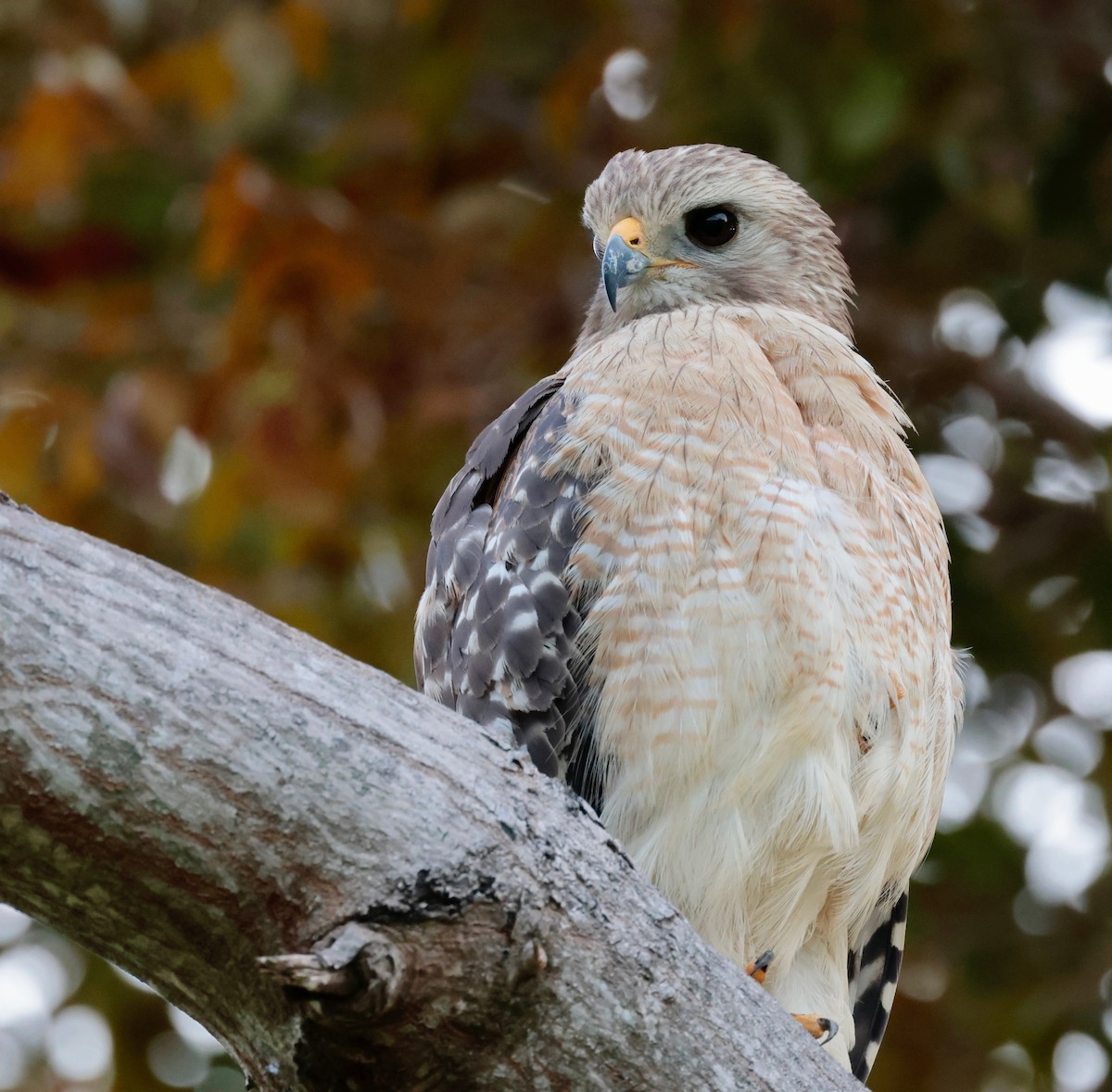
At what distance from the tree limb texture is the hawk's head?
2089mm

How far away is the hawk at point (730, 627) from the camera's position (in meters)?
3.06

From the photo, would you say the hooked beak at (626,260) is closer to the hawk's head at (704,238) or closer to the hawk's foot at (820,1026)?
the hawk's head at (704,238)

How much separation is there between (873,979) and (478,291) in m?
2.95

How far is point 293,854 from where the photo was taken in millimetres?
1964

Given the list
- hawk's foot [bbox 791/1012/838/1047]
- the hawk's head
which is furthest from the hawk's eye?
hawk's foot [bbox 791/1012/838/1047]

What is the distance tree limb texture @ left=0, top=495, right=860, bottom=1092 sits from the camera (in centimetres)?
190

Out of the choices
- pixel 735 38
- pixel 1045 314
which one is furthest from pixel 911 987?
pixel 735 38

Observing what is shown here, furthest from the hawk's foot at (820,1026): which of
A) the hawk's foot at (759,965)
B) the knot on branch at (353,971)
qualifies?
the knot on branch at (353,971)

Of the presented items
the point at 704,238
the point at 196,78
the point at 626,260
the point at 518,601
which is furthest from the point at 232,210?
the point at 518,601

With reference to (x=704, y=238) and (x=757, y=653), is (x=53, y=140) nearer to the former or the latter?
(x=704, y=238)

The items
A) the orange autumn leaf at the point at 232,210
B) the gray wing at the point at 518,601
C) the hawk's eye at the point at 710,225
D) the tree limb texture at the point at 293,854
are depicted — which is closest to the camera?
the tree limb texture at the point at 293,854

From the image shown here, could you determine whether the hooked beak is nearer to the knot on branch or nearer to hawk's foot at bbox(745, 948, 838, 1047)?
hawk's foot at bbox(745, 948, 838, 1047)

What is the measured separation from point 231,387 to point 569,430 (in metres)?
2.15

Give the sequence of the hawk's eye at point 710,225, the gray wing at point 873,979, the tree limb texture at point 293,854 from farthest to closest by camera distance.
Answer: the hawk's eye at point 710,225, the gray wing at point 873,979, the tree limb texture at point 293,854
